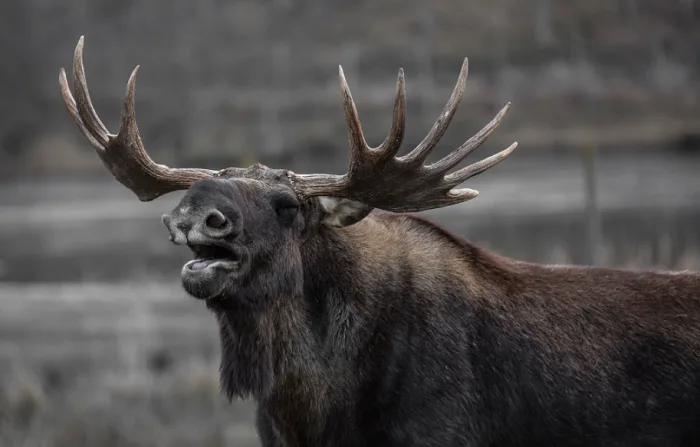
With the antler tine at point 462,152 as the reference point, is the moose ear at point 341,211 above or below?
below

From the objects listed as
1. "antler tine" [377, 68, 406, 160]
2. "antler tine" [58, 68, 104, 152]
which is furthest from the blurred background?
"antler tine" [377, 68, 406, 160]

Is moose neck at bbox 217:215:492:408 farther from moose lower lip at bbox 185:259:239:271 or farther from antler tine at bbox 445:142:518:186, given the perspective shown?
antler tine at bbox 445:142:518:186

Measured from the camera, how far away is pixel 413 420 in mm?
5801

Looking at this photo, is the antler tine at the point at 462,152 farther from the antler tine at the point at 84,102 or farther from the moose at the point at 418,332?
the antler tine at the point at 84,102

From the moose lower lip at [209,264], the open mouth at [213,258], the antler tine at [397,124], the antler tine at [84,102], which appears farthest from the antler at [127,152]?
the antler tine at [397,124]

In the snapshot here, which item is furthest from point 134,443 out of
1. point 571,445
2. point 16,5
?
point 16,5

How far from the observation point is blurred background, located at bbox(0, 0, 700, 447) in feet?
63.3

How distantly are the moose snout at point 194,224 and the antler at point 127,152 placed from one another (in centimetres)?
85

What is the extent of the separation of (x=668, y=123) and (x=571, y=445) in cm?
2313

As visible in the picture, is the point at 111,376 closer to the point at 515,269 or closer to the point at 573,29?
the point at 515,269

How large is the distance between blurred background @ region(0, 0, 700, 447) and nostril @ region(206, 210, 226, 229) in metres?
10.7

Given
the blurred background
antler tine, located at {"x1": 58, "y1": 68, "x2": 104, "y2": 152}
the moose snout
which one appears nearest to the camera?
the moose snout

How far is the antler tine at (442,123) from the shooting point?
5.85 meters

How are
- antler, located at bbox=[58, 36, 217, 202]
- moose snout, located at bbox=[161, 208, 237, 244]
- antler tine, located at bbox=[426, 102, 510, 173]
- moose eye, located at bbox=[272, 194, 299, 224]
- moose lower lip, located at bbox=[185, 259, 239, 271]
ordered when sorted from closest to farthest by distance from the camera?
moose snout, located at bbox=[161, 208, 237, 244]
moose lower lip, located at bbox=[185, 259, 239, 271]
moose eye, located at bbox=[272, 194, 299, 224]
antler tine, located at bbox=[426, 102, 510, 173]
antler, located at bbox=[58, 36, 217, 202]
